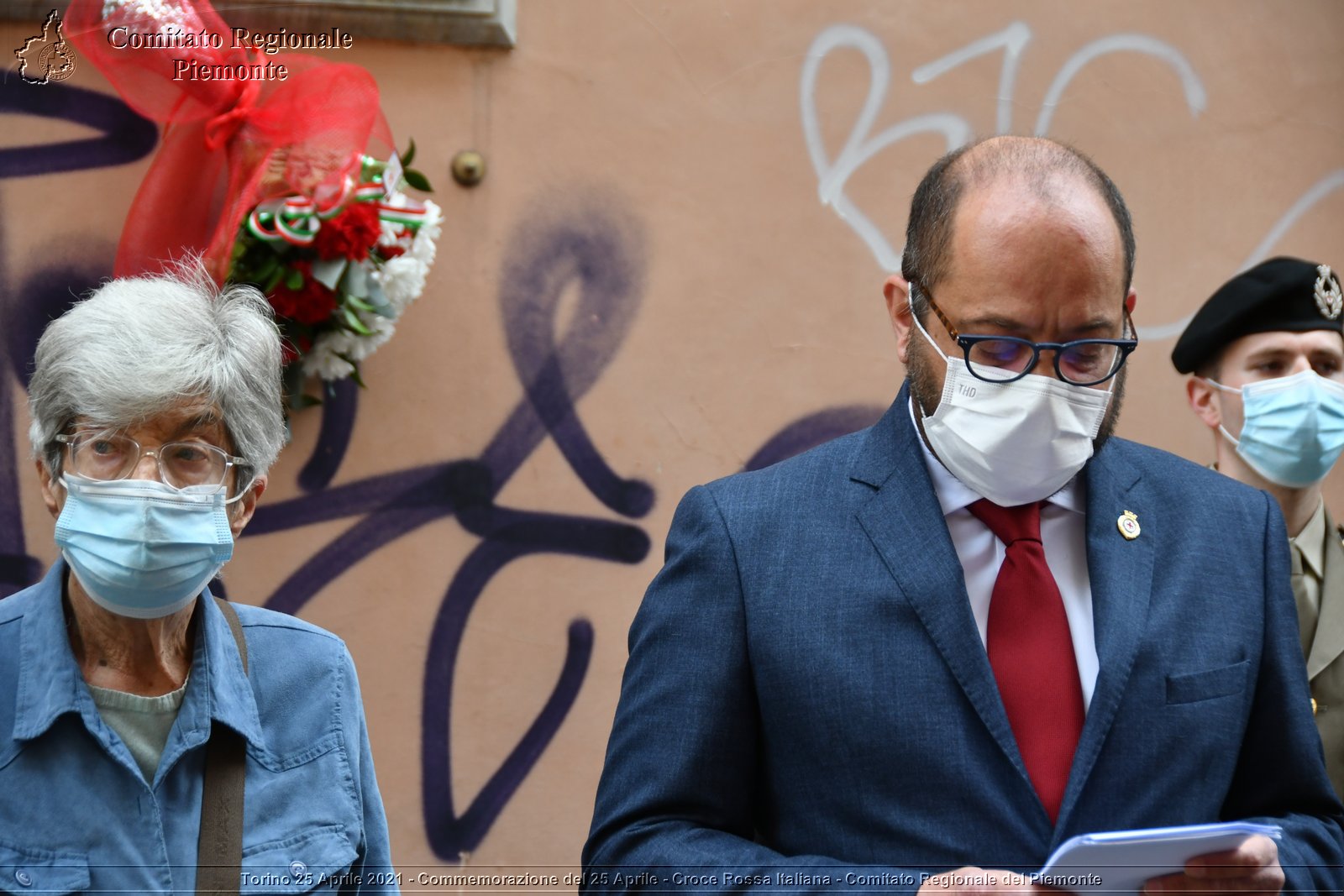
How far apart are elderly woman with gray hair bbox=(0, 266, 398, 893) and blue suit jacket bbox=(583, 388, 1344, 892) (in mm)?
512

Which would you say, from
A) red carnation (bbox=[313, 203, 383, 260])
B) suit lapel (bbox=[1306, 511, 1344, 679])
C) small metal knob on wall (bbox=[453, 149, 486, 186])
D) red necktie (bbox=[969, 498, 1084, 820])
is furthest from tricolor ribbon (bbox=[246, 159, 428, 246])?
suit lapel (bbox=[1306, 511, 1344, 679])

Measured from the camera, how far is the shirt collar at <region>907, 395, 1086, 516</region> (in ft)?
6.02

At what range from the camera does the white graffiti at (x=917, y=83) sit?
11.7 ft

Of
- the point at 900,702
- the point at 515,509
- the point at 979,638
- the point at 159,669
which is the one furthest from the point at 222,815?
the point at 515,509

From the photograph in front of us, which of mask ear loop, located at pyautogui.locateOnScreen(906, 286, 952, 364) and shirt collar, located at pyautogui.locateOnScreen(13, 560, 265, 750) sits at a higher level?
mask ear loop, located at pyautogui.locateOnScreen(906, 286, 952, 364)

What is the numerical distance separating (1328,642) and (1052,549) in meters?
1.16

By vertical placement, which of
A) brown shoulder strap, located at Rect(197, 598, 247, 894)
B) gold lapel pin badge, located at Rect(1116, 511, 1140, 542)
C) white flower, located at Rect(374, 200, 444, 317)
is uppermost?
white flower, located at Rect(374, 200, 444, 317)

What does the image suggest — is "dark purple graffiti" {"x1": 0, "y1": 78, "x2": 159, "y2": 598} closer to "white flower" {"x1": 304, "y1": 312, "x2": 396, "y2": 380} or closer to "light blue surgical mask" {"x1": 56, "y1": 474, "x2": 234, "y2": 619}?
"white flower" {"x1": 304, "y1": 312, "x2": 396, "y2": 380}

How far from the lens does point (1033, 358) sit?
1.75 metres

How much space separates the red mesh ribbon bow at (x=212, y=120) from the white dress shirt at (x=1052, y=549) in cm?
163

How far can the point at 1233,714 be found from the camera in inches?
68.1

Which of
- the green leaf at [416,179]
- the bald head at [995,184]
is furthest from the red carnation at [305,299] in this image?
the bald head at [995,184]

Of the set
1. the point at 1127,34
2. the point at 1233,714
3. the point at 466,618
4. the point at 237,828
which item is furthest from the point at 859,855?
the point at 1127,34

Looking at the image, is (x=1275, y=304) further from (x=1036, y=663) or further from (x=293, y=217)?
(x=293, y=217)
